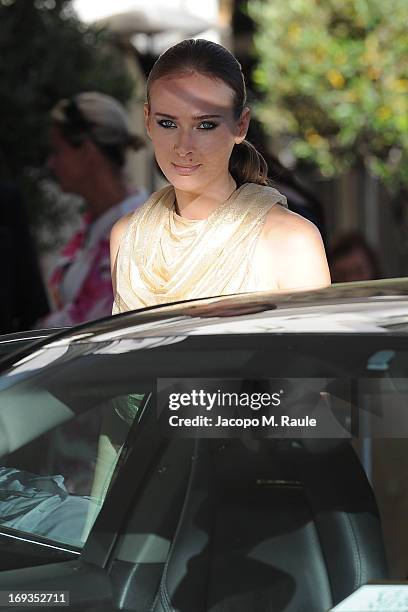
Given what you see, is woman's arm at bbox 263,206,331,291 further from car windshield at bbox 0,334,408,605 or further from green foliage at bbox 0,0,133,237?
Answer: green foliage at bbox 0,0,133,237

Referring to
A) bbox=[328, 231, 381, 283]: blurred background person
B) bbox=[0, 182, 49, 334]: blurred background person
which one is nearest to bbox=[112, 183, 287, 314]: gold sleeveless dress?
bbox=[0, 182, 49, 334]: blurred background person

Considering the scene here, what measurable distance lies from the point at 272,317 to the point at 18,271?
370cm

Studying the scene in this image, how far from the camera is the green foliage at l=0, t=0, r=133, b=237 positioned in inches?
289

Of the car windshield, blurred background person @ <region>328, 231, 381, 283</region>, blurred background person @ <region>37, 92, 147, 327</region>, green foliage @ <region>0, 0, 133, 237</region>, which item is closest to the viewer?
the car windshield

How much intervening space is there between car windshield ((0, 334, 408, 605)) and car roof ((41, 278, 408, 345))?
0.05ft

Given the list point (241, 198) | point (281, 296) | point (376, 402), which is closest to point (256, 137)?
point (241, 198)

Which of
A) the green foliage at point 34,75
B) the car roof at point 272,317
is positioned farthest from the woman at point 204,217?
the green foliage at point 34,75

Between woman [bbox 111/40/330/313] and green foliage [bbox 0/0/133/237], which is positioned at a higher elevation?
green foliage [bbox 0/0/133/237]

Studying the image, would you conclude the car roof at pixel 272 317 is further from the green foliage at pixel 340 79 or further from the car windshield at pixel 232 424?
the green foliage at pixel 340 79

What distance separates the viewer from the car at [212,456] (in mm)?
1920

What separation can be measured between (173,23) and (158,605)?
853 cm

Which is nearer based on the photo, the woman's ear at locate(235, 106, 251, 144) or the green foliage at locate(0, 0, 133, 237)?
the woman's ear at locate(235, 106, 251, 144)

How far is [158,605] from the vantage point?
1.99 m

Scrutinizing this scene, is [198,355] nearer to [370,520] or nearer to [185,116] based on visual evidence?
[370,520]
